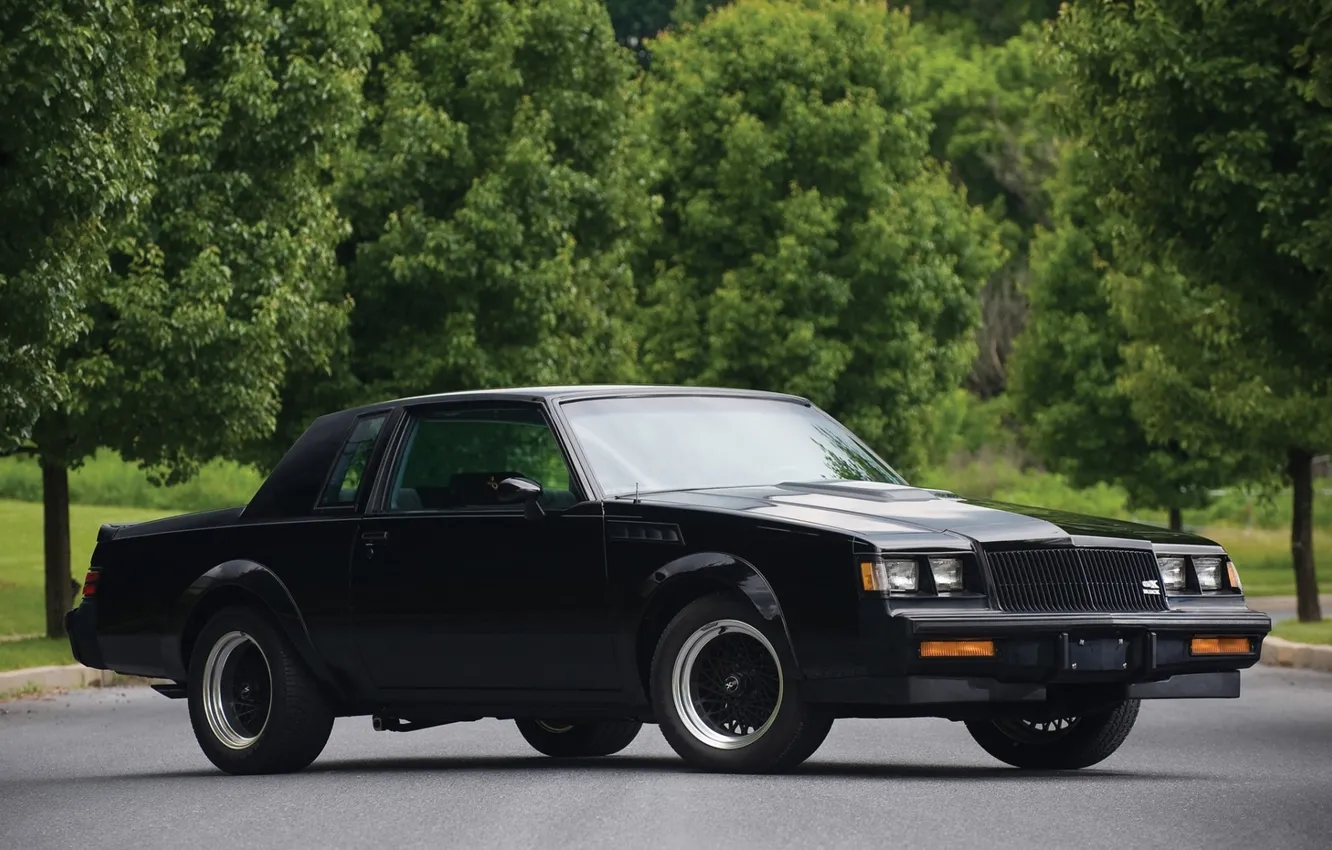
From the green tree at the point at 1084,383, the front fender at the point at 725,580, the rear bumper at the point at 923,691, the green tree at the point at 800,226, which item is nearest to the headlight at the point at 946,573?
the rear bumper at the point at 923,691

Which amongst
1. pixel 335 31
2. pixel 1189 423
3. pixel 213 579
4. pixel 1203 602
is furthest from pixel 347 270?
pixel 1203 602

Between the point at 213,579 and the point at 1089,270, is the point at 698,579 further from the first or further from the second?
the point at 1089,270

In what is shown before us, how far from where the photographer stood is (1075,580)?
33.8 ft

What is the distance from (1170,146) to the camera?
18.8 meters

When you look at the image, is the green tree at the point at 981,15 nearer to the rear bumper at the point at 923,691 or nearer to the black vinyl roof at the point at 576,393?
the black vinyl roof at the point at 576,393

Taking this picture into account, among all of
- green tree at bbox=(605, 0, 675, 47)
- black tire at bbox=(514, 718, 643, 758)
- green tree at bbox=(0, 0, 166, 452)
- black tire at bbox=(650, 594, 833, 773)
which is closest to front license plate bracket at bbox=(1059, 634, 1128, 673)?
black tire at bbox=(650, 594, 833, 773)

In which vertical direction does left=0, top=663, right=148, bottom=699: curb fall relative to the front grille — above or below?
below

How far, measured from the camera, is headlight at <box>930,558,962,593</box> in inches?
393

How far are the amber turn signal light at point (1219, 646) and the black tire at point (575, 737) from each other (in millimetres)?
3046

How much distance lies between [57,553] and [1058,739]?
54.9ft

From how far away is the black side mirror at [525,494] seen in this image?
424 inches

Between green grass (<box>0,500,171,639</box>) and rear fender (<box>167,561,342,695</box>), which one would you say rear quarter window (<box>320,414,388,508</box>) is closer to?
rear fender (<box>167,561,342,695</box>)

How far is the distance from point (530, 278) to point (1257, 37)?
13.9 metres

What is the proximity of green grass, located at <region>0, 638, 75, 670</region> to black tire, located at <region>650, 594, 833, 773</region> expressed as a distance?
12453 mm
